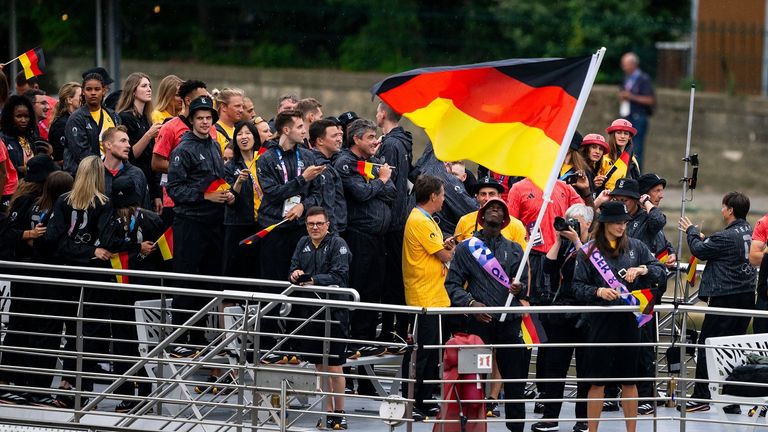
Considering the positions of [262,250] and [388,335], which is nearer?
[262,250]

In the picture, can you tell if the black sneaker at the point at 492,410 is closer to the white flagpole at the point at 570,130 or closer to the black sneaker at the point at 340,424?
the black sneaker at the point at 340,424

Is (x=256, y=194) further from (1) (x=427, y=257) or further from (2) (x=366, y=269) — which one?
(1) (x=427, y=257)

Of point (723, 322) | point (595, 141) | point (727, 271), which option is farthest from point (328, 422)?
point (595, 141)

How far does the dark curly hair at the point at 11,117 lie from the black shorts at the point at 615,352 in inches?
215

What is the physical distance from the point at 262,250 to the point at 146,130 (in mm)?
2250

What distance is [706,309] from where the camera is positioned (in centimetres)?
999

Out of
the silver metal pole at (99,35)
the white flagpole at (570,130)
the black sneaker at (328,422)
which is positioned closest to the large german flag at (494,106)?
the white flagpole at (570,130)

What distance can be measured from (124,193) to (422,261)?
2.40 meters

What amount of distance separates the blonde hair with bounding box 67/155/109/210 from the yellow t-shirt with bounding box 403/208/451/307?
239 cm

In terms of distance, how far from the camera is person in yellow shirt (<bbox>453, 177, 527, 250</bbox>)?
464 inches

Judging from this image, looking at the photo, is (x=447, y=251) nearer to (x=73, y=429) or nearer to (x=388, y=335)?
(x=388, y=335)

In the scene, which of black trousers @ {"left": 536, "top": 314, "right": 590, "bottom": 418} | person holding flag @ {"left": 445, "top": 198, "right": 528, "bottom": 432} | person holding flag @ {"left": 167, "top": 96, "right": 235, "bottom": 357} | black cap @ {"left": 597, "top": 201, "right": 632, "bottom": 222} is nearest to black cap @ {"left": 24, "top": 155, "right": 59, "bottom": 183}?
person holding flag @ {"left": 167, "top": 96, "right": 235, "bottom": 357}

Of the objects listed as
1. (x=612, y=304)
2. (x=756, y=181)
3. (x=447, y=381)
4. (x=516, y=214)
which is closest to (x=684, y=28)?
(x=756, y=181)

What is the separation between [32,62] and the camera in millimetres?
14484
